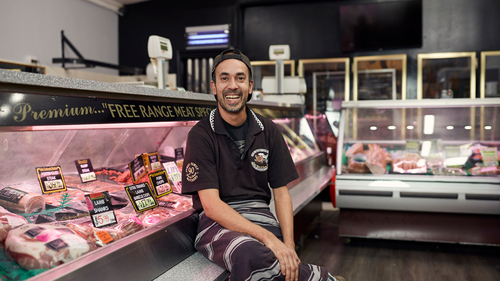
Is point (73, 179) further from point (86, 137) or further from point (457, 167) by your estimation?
point (457, 167)

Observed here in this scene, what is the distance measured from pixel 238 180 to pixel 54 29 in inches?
242

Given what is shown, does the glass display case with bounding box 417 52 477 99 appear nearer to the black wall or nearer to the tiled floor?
the black wall

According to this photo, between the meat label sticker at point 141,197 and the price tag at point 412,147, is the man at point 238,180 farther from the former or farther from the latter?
the price tag at point 412,147

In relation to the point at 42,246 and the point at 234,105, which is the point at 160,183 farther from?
the point at 42,246

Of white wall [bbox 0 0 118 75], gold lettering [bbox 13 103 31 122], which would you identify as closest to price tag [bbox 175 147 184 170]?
gold lettering [bbox 13 103 31 122]

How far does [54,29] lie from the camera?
648 centimetres

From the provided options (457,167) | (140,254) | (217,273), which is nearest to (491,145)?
(457,167)

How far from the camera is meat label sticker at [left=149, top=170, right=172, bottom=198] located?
1.96 meters

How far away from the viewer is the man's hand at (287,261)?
1.45 m

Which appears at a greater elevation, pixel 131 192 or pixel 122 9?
pixel 122 9

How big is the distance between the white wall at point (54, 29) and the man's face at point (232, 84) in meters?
5.24

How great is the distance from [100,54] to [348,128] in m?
5.87

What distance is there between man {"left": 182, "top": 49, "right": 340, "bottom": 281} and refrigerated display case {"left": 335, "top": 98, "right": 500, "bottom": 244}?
169cm

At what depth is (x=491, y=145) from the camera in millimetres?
3457
